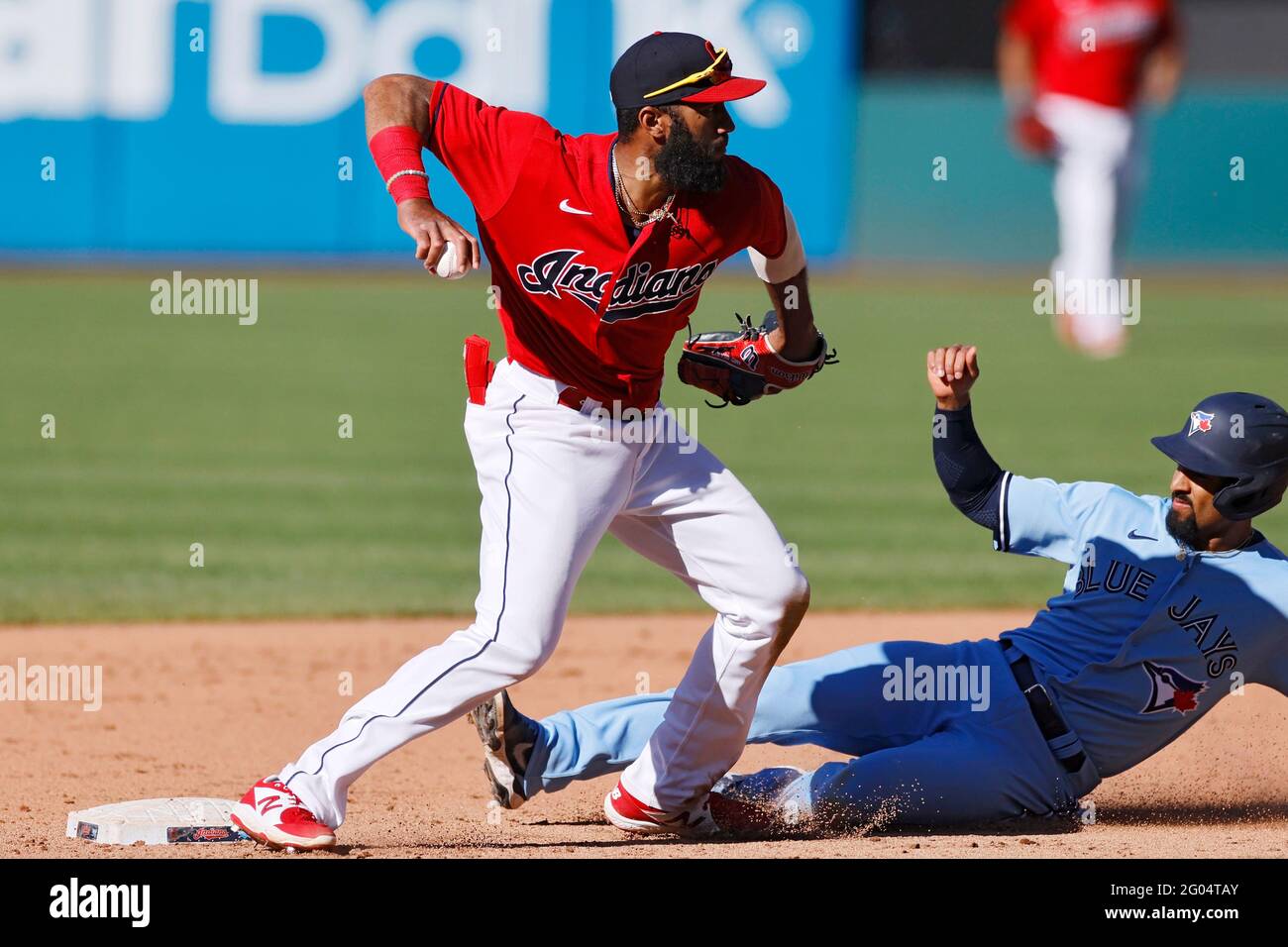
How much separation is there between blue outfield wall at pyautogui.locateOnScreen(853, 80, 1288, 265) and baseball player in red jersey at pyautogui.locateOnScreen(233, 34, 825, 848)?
17.2 meters

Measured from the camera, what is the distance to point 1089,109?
60.3 feet

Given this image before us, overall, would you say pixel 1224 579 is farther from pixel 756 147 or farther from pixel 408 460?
pixel 756 147

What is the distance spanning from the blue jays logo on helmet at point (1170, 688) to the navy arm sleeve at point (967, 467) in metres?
0.56

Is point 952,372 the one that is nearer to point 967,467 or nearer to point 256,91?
point 967,467

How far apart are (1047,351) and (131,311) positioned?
9.43 m

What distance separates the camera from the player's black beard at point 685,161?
389cm

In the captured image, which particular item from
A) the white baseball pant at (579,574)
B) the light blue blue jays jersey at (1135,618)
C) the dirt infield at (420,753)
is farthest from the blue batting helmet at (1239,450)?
the white baseball pant at (579,574)

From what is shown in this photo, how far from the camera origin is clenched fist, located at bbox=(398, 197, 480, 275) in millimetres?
3523

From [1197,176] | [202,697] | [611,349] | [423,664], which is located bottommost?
[202,697]

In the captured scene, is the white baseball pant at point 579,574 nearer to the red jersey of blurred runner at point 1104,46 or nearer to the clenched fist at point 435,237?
the clenched fist at point 435,237

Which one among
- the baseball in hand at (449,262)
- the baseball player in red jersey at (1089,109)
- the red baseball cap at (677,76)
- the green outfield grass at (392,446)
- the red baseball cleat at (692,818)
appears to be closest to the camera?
the baseball in hand at (449,262)

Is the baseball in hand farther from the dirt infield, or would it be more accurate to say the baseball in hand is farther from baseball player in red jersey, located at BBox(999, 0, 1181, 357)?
baseball player in red jersey, located at BBox(999, 0, 1181, 357)

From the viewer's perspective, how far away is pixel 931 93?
21094 millimetres

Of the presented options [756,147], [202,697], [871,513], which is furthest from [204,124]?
[202,697]
